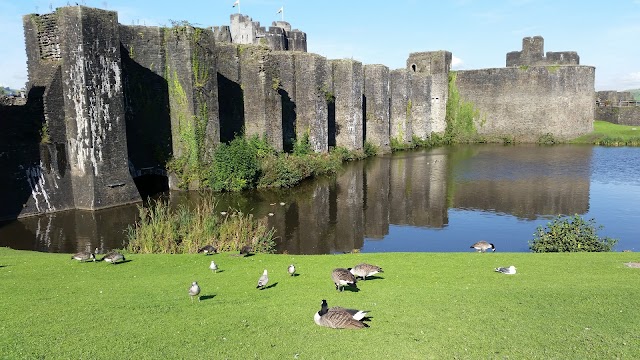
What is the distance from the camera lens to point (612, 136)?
4347 centimetres

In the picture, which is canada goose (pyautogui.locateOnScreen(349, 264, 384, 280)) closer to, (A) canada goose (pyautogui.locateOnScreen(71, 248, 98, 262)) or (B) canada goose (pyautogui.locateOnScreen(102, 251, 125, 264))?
(B) canada goose (pyautogui.locateOnScreen(102, 251, 125, 264))

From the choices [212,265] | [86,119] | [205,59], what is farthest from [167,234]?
[205,59]

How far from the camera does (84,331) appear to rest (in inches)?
247

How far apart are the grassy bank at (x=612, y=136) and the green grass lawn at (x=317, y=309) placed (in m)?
37.2

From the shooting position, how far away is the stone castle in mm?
17734

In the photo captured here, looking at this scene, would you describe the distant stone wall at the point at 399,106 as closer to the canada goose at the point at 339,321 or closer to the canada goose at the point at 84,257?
the canada goose at the point at 84,257

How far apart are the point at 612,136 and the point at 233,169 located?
35602 mm

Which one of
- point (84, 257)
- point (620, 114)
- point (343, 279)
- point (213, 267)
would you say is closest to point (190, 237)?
point (84, 257)

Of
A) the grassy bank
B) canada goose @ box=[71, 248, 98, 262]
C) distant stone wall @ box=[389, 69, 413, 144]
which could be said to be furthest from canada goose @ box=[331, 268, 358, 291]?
the grassy bank

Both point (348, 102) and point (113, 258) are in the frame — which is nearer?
point (113, 258)

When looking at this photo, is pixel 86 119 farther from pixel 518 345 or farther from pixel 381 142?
pixel 381 142

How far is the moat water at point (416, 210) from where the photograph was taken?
1418 centimetres

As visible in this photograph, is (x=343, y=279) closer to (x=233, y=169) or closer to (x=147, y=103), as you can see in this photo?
(x=233, y=169)

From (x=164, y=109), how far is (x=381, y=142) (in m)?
18.6
